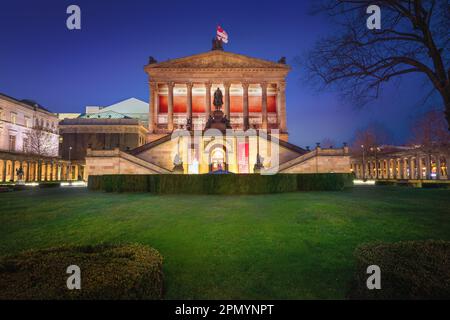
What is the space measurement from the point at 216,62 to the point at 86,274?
5547 cm

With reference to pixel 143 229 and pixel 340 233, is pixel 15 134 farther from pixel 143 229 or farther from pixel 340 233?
pixel 340 233

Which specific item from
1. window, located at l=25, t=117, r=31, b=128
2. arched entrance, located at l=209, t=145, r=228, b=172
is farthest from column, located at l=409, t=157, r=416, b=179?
window, located at l=25, t=117, r=31, b=128

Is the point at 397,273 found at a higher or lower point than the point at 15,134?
lower

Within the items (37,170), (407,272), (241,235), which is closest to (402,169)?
(241,235)

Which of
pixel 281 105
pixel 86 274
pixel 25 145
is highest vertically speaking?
pixel 281 105

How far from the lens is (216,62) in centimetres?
5484

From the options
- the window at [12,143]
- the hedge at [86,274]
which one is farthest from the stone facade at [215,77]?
the hedge at [86,274]

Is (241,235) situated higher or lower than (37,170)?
lower

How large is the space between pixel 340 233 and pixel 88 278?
22.6ft

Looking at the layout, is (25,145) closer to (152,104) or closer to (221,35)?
(152,104)

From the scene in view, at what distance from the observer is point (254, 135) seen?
35469 millimetres

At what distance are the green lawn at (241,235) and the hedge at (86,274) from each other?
41.4 inches
